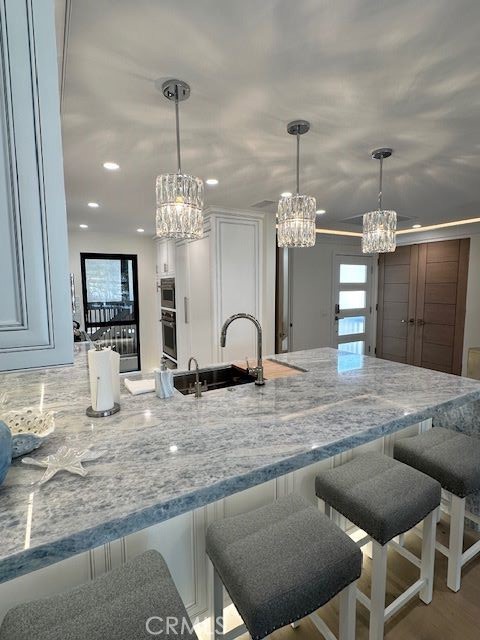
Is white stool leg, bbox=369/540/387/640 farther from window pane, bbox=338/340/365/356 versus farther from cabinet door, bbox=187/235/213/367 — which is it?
window pane, bbox=338/340/365/356

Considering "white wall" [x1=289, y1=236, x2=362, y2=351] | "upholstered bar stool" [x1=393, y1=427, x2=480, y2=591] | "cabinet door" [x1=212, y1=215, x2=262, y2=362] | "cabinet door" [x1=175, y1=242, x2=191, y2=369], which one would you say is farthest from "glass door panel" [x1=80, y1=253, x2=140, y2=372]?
"upholstered bar stool" [x1=393, y1=427, x2=480, y2=591]

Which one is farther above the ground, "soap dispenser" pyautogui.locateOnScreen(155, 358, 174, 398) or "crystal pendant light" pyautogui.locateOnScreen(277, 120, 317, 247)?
"crystal pendant light" pyautogui.locateOnScreen(277, 120, 317, 247)

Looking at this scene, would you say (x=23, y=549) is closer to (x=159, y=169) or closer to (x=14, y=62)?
(x=14, y=62)

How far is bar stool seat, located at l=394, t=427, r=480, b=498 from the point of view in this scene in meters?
1.54

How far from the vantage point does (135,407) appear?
1361 millimetres

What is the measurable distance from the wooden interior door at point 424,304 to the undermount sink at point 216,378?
14.4 feet

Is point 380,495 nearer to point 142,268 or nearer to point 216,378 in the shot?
point 216,378

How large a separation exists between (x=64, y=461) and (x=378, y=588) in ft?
4.23

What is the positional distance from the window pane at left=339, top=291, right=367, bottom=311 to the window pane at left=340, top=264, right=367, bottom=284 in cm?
21

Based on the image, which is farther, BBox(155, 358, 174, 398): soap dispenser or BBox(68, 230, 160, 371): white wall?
BBox(68, 230, 160, 371): white wall

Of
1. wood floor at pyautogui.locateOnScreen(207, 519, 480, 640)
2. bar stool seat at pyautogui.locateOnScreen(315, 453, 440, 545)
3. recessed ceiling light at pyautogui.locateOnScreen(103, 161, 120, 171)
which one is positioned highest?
recessed ceiling light at pyautogui.locateOnScreen(103, 161, 120, 171)

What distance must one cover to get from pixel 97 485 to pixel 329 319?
525 cm

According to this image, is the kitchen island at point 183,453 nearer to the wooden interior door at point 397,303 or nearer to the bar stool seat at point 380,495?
the bar stool seat at point 380,495

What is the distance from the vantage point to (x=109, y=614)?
0.80 metres
